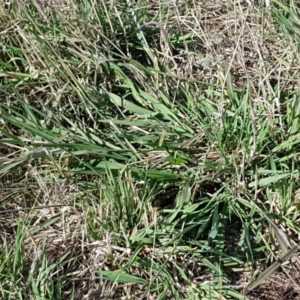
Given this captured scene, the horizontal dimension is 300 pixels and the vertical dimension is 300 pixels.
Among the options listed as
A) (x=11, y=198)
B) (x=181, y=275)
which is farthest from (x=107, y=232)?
(x=11, y=198)

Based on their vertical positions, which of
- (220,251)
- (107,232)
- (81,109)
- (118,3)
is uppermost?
(118,3)

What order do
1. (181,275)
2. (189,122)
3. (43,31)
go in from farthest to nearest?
1. (43,31)
2. (189,122)
3. (181,275)

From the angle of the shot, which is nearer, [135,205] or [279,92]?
[135,205]

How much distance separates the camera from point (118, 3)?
2.29 meters

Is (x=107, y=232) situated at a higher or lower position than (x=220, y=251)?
higher

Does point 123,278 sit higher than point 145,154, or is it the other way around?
point 145,154

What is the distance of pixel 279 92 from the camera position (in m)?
2.01

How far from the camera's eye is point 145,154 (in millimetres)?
1961

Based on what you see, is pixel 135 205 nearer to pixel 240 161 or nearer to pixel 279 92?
pixel 240 161

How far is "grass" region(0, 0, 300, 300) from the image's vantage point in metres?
1.77

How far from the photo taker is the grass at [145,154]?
1.77 meters

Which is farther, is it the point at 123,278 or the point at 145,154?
the point at 145,154

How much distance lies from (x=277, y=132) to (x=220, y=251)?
0.41 metres

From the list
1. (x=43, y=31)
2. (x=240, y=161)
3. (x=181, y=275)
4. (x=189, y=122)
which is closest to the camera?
(x=181, y=275)
